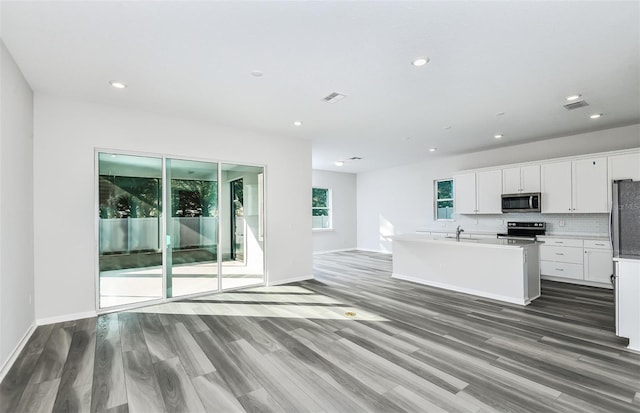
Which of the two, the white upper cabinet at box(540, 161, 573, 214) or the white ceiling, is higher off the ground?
the white ceiling

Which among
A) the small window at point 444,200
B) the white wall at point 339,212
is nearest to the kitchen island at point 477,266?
the small window at point 444,200

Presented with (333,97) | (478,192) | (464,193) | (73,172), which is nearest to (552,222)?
(478,192)

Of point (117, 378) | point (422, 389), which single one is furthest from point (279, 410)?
point (117, 378)

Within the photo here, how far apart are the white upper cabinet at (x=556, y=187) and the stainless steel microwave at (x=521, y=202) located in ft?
0.50

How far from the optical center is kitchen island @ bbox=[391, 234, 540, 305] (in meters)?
4.38

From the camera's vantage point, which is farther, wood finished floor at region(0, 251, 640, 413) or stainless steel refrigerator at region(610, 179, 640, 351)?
stainless steel refrigerator at region(610, 179, 640, 351)

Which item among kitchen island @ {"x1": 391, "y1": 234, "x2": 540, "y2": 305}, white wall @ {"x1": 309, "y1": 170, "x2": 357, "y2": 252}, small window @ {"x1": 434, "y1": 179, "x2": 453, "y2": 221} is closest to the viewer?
kitchen island @ {"x1": 391, "y1": 234, "x2": 540, "y2": 305}

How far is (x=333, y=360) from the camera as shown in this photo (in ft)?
8.98

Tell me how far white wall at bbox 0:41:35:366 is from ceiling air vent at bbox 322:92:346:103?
3.15 m

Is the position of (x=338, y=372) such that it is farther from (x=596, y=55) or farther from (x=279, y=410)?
(x=596, y=55)

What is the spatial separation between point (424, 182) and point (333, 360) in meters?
6.84

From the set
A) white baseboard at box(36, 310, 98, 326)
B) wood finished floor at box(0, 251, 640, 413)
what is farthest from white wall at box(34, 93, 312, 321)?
wood finished floor at box(0, 251, 640, 413)

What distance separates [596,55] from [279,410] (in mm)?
4205

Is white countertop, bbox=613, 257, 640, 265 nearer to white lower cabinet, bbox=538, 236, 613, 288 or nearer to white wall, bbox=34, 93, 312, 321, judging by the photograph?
white lower cabinet, bbox=538, 236, 613, 288
